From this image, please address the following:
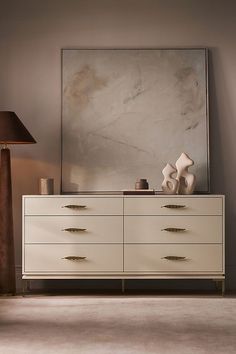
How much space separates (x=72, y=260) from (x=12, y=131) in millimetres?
1022

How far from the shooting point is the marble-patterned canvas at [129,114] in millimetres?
6133

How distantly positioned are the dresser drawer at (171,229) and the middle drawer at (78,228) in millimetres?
86

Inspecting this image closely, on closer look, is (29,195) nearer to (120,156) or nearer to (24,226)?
(24,226)

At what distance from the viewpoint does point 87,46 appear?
20.4 feet

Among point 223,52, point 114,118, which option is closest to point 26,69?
point 114,118

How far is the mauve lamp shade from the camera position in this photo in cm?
562

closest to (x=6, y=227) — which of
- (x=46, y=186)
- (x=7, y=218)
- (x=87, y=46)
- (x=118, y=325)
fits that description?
(x=7, y=218)

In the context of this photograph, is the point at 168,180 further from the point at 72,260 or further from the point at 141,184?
the point at 72,260

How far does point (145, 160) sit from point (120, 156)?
197mm

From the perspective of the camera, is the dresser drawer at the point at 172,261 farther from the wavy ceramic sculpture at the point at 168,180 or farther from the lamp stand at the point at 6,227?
the lamp stand at the point at 6,227

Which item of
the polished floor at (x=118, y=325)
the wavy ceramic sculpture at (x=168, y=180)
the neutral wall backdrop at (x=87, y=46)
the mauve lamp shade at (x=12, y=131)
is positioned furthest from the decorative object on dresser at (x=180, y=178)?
the mauve lamp shade at (x=12, y=131)

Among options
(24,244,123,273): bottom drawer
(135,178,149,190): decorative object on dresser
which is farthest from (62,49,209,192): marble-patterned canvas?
(24,244,123,273): bottom drawer

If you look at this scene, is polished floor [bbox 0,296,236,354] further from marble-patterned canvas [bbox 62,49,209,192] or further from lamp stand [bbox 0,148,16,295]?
marble-patterned canvas [bbox 62,49,209,192]

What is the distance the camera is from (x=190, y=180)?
5816 millimetres
